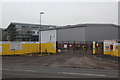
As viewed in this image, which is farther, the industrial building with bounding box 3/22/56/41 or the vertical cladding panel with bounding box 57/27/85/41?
the industrial building with bounding box 3/22/56/41

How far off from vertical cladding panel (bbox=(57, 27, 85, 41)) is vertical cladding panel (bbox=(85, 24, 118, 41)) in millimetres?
1792

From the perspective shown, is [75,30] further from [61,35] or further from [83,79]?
[83,79]

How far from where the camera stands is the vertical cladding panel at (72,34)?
55741mm

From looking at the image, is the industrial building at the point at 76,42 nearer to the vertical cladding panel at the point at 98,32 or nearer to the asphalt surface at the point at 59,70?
the vertical cladding panel at the point at 98,32

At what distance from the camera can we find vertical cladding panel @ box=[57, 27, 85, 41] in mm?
55741

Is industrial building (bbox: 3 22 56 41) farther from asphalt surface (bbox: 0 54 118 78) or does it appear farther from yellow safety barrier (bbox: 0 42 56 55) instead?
asphalt surface (bbox: 0 54 118 78)

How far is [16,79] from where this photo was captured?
950 cm

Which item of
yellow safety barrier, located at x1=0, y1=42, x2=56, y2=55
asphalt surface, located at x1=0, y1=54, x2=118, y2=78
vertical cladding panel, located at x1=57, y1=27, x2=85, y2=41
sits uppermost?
vertical cladding panel, located at x1=57, y1=27, x2=85, y2=41

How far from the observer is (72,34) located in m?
59.1

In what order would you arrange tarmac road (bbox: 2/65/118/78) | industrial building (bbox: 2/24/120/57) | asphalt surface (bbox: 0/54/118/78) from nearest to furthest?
tarmac road (bbox: 2/65/118/78) < asphalt surface (bbox: 0/54/118/78) < industrial building (bbox: 2/24/120/57)

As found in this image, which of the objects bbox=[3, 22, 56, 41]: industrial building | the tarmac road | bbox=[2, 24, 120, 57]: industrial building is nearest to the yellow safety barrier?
bbox=[2, 24, 120, 57]: industrial building

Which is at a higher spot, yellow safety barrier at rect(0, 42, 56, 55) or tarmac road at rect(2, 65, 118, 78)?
yellow safety barrier at rect(0, 42, 56, 55)

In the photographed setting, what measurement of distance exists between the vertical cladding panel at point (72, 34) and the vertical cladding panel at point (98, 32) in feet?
5.88

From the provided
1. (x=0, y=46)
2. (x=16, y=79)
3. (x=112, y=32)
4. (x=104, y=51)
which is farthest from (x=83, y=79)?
(x=112, y=32)
